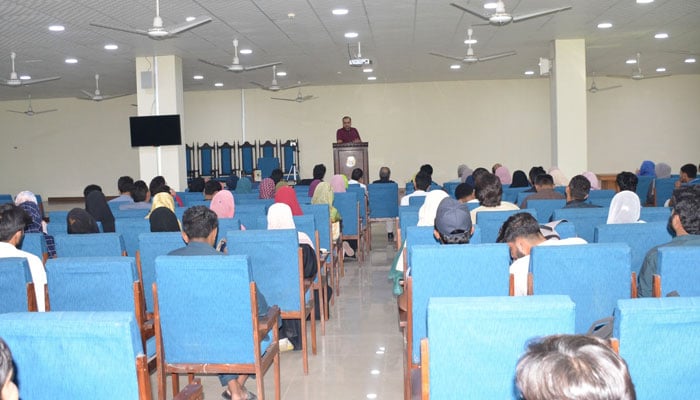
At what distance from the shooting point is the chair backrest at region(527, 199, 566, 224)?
636 centimetres

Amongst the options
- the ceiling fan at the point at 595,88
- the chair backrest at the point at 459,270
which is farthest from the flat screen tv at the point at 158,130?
the ceiling fan at the point at 595,88

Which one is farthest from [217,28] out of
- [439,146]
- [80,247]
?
[439,146]

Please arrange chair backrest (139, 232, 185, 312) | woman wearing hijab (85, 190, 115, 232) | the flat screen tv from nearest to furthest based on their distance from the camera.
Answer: chair backrest (139, 232, 185, 312) → woman wearing hijab (85, 190, 115, 232) → the flat screen tv

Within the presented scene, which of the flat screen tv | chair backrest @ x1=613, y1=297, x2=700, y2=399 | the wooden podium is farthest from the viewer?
the wooden podium

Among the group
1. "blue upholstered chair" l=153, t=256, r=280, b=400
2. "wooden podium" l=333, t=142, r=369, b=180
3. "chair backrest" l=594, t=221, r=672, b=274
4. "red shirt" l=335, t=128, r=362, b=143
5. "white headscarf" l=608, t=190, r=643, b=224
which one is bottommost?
"blue upholstered chair" l=153, t=256, r=280, b=400

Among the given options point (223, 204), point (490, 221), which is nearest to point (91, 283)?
point (490, 221)

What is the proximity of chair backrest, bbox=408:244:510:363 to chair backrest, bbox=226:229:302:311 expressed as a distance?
1243mm

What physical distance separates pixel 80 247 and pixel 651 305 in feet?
12.2

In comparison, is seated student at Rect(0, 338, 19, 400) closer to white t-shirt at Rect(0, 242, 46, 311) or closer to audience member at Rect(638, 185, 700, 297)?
white t-shirt at Rect(0, 242, 46, 311)

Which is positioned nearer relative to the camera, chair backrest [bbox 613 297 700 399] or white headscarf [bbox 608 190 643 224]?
chair backrest [bbox 613 297 700 399]

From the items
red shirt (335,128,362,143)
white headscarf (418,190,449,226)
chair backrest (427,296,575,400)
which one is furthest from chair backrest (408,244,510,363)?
red shirt (335,128,362,143)

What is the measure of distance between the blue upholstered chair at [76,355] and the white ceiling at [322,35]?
7.44m

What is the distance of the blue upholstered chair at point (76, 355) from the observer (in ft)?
6.64

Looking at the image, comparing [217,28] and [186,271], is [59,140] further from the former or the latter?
[186,271]
